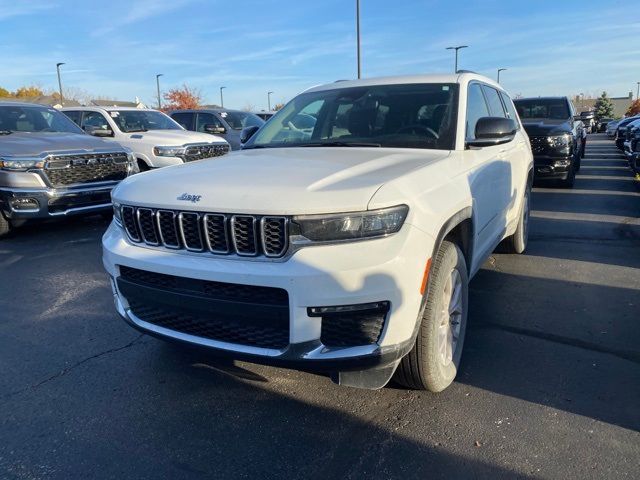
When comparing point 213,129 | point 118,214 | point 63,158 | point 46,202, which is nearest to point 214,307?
point 118,214

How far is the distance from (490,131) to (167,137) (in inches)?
308

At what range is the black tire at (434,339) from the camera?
2615 millimetres

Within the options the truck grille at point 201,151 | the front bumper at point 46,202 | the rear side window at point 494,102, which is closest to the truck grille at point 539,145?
the rear side window at point 494,102

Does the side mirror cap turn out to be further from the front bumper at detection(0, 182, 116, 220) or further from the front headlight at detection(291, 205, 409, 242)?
the front bumper at detection(0, 182, 116, 220)

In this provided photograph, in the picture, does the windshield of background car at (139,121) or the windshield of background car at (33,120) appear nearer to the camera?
the windshield of background car at (33,120)

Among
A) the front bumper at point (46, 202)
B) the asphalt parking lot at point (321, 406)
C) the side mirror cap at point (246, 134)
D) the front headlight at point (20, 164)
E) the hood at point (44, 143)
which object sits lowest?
the asphalt parking lot at point (321, 406)

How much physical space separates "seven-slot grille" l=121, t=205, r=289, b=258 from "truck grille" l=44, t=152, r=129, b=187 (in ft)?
15.7

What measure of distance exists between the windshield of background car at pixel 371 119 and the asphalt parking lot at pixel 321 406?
1.53 metres

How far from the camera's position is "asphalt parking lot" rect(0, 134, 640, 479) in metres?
2.41

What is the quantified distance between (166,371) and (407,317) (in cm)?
A: 176

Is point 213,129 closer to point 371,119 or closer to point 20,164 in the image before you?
point 20,164

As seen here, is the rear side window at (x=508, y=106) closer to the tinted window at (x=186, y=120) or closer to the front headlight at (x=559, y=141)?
the front headlight at (x=559, y=141)

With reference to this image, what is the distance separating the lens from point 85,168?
7.34 m

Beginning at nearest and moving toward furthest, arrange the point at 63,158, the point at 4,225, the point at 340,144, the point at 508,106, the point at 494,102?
the point at 340,144, the point at 494,102, the point at 508,106, the point at 4,225, the point at 63,158
